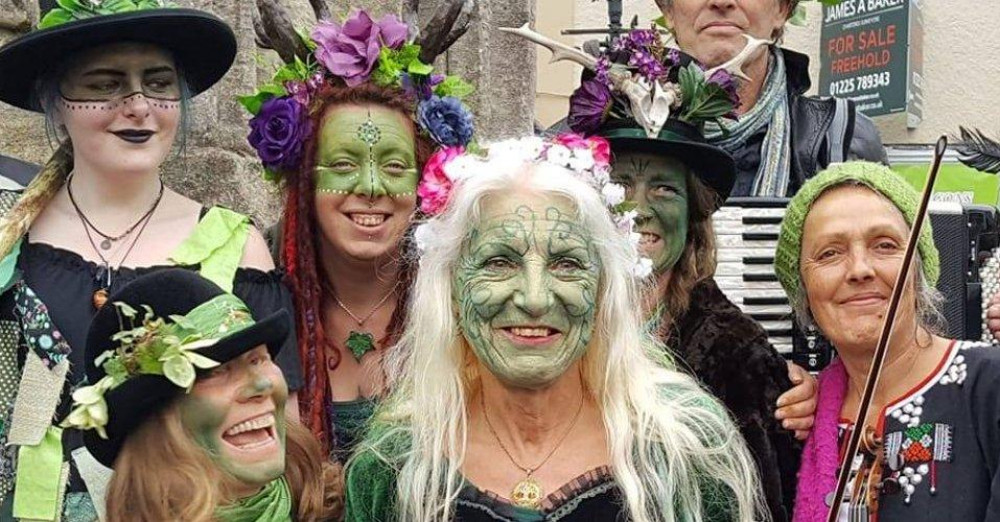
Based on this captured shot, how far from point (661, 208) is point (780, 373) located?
55cm

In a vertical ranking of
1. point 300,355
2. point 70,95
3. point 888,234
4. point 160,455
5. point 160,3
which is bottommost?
point 160,455

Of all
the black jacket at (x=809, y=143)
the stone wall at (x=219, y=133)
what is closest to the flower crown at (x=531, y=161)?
the black jacket at (x=809, y=143)

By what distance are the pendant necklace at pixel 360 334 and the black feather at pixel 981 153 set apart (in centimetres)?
178

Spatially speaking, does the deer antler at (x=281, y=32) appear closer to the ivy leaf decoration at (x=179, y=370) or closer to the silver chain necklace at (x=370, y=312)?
the silver chain necklace at (x=370, y=312)

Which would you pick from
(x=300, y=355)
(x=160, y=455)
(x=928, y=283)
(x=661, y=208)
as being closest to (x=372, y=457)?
(x=160, y=455)

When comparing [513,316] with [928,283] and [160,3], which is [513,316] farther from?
[160,3]

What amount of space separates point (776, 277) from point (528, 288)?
4.41 feet

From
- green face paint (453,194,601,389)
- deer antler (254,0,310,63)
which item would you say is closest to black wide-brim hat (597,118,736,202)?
green face paint (453,194,601,389)

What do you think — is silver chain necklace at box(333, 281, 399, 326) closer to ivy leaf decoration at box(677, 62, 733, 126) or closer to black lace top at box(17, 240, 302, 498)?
black lace top at box(17, 240, 302, 498)

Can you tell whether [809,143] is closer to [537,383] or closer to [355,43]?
[355,43]

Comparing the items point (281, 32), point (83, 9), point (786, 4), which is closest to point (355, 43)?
point (281, 32)

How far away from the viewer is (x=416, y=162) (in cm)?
452

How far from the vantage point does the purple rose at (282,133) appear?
4504 millimetres

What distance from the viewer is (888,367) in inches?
149
